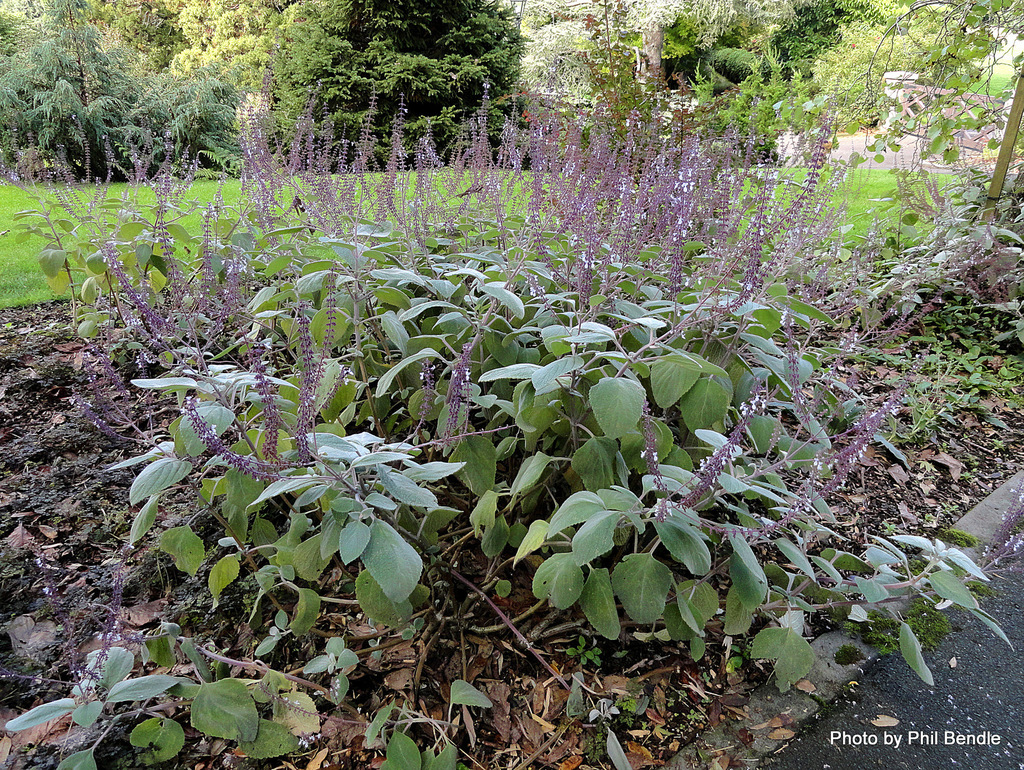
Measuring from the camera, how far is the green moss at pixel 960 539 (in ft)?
7.84

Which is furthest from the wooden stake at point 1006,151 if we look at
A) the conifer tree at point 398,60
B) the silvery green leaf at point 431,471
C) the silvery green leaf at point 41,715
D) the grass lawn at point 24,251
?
the conifer tree at point 398,60

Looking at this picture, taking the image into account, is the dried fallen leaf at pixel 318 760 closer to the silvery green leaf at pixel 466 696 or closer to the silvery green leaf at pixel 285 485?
the silvery green leaf at pixel 466 696

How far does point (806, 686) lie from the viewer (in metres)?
1.76

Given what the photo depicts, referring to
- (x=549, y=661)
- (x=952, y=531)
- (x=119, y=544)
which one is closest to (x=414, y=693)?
(x=549, y=661)

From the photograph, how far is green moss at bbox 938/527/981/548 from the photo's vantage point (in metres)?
2.39

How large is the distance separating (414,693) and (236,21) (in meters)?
24.5

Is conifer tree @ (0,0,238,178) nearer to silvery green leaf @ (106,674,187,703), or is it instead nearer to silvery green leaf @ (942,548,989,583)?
silvery green leaf @ (106,674,187,703)

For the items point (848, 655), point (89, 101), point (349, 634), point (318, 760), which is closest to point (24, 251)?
point (349, 634)

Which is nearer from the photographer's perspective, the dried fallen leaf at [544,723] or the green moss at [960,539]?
the dried fallen leaf at [544,723]

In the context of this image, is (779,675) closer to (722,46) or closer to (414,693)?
(414,693)

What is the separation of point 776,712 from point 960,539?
1.31 meters

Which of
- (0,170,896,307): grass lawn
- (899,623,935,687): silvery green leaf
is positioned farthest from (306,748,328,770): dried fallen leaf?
(0,170,896,307): grass lawn

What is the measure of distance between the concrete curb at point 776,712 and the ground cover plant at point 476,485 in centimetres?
14

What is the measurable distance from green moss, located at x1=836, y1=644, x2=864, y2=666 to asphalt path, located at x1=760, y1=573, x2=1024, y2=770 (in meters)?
0.05
